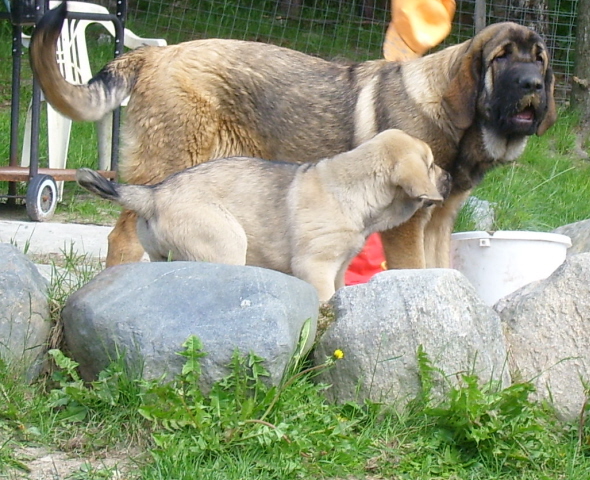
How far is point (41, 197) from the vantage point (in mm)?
7148

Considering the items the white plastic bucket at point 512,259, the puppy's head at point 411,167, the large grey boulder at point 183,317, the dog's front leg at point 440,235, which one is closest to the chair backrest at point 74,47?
the dog's front leg at point 440,235

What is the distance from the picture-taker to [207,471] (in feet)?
9.80

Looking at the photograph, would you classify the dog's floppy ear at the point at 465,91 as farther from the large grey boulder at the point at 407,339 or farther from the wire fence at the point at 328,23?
the wire fence at the point at 328,23

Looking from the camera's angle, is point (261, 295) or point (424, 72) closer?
point (261, 295)

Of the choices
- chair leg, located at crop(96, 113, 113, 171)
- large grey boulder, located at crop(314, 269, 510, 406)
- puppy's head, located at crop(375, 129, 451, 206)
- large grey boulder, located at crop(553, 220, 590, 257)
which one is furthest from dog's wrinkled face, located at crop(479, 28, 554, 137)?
chair leg, located at crop(96, 113, 113, 171)

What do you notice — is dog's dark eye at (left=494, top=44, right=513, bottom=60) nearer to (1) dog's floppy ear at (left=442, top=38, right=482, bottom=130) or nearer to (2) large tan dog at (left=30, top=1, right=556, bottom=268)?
(2) large tan dog at (left=30, top=1, right=556, bottom=268)

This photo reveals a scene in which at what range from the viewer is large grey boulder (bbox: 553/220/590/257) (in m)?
5.58

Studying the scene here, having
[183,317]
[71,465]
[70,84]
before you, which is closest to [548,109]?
[70,84]

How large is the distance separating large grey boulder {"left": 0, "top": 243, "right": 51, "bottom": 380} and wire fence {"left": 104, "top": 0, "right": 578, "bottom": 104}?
8850 millimetres

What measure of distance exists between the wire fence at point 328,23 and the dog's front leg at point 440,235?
23.4ft

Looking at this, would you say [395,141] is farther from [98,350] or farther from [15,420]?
[15,420]

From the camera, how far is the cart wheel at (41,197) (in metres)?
7.03

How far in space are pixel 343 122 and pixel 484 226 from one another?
7.09 ft

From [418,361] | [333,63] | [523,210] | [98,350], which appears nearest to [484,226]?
[523,210]
